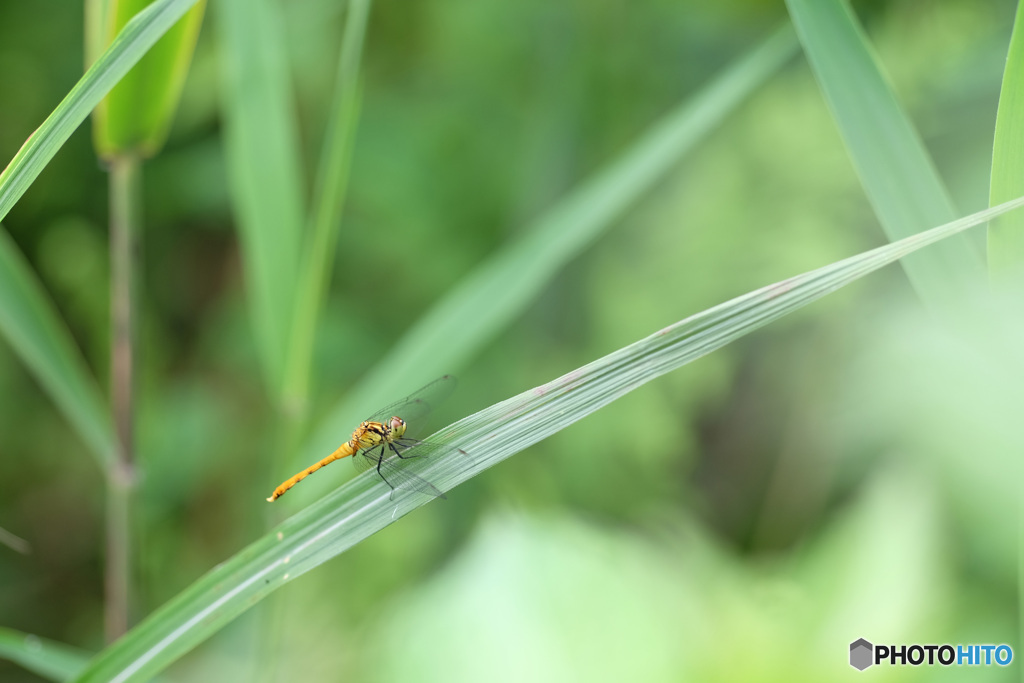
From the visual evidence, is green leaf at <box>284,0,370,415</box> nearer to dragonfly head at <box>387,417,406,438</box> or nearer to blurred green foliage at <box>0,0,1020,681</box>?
dragonfly head at <box>387,417,406,438</box>

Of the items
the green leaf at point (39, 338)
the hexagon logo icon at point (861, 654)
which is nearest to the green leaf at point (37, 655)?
the green leaf at point (39, 338)

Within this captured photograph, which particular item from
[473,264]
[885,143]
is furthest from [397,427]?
[473,264]

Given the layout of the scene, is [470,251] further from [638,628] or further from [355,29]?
[638,628]

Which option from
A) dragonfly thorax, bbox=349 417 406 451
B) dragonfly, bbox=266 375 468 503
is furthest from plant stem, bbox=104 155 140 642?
dragonfly thorax, bbox=349 417 406 451

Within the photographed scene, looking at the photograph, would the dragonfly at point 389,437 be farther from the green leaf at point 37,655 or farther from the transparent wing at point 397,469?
the green leaf at point 37,655

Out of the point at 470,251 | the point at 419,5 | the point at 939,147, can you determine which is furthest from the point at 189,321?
the point at 939,147
